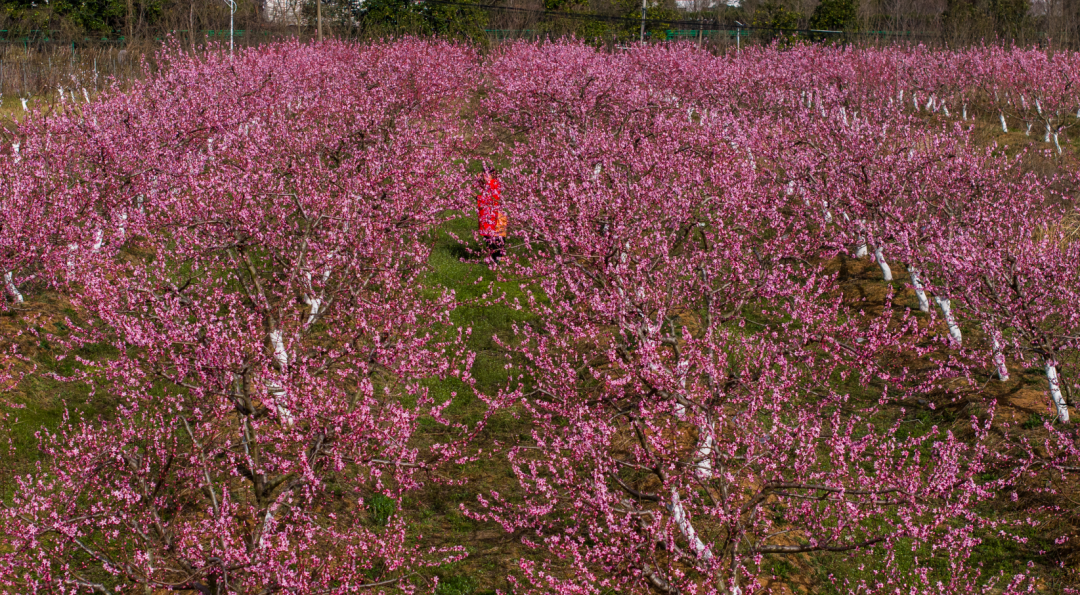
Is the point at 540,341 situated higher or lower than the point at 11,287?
higher

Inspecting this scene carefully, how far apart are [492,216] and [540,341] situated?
337 inches

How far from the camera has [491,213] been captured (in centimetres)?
1908

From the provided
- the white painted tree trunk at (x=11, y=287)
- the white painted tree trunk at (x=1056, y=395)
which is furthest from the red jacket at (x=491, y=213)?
the white painted tree trunk at (x=1056, y=395)

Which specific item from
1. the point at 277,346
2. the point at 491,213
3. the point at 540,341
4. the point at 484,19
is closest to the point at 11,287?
the point at 277,346

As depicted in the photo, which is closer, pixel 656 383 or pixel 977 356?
pixel 656 383

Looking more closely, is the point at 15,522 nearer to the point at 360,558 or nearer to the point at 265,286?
the point at 360,558

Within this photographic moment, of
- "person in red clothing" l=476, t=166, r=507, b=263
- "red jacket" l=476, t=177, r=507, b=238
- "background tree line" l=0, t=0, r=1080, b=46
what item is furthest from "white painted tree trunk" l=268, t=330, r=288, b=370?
"background tree line" l=0, t=0, r=1080, b=46

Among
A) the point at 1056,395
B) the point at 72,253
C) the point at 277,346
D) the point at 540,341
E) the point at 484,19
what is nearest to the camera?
the point at 540,341

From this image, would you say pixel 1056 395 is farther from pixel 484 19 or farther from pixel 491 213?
pixel 484 19

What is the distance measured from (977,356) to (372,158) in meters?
12.2

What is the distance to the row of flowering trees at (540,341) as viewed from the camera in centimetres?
856

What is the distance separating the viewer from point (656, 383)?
359 inches

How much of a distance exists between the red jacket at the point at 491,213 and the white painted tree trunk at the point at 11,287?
905 centimetres

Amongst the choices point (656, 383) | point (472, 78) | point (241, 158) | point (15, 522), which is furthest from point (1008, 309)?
Answer: point (472, 78)
